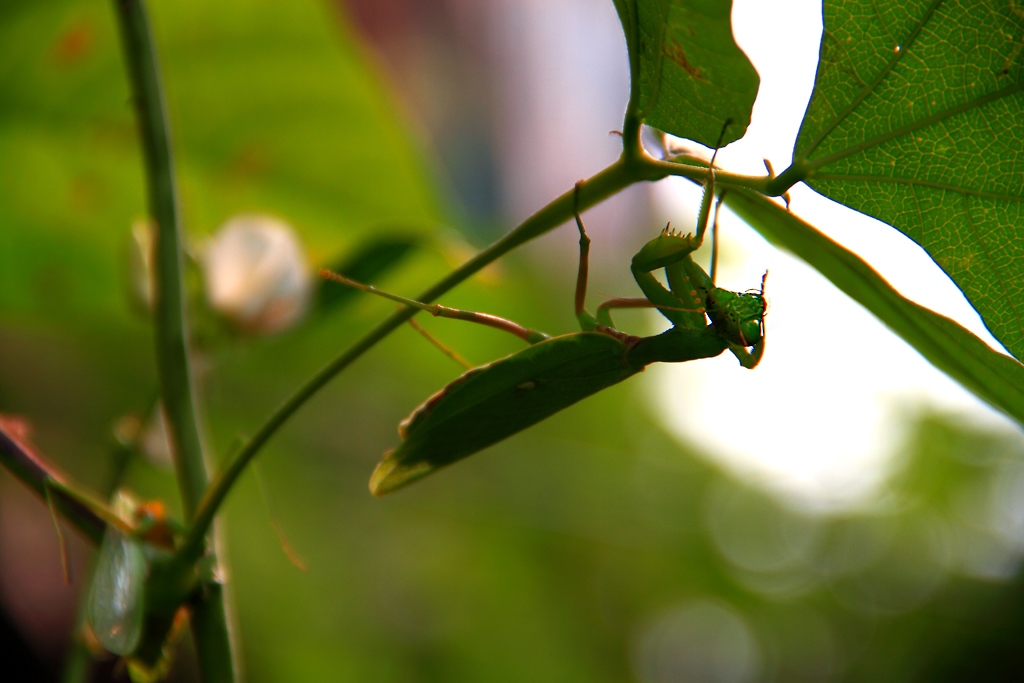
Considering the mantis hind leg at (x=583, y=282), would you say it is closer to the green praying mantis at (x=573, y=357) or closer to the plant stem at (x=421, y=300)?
the green praying mantis at (x=573, y=357)

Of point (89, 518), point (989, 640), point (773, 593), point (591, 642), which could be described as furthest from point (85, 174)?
point (989, 640)

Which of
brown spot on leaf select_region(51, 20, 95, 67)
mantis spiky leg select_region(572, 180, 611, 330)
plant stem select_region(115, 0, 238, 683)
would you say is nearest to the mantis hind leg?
mantis spiky leg select_region(572, 180, 611, 330)

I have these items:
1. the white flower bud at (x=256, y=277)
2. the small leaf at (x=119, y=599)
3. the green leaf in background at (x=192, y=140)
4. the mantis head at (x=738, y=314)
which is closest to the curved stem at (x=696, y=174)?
the mantis head at (x=738, y=314)

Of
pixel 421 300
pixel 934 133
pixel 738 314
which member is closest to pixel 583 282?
A: pixel 738 314

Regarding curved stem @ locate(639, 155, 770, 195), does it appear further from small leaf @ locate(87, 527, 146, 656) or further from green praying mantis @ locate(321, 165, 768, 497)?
small leaf @ locate(87, 527, 146, 656)

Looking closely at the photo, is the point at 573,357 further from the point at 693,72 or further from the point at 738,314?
the point at 693,72

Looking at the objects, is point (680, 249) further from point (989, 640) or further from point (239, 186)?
point (989, 640)
